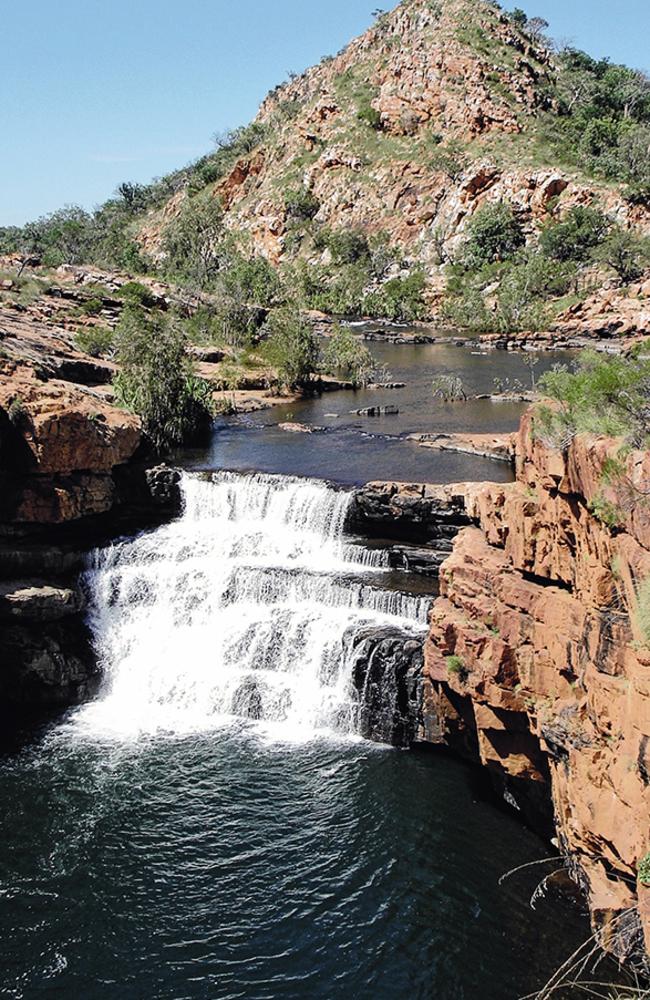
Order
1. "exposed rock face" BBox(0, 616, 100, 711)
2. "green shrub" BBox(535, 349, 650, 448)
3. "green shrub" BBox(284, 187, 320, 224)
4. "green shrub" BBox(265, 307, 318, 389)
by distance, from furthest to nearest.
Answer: "green shrub" BBox(284, 187, 320, 224) → "green shrub" BBox(265, 307, 318, 389) → "exposed rock face" BBox(0, 616, 100, 711) → "green shrub" BBox(535, 349, 650, 448)

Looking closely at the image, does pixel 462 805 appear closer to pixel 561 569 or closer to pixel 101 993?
pixel 561 569

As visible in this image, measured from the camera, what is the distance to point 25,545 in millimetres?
26125

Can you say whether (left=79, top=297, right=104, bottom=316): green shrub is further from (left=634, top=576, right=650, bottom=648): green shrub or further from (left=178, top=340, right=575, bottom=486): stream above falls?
(left=634, top=576, right=650, bottom=648): green shrub

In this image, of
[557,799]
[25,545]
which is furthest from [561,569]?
[25,545]

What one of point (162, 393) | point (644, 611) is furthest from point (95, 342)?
point (644, 611)

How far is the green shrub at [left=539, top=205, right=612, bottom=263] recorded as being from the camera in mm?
90625

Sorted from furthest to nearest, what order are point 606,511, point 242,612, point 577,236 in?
point 577,236
point 242,612
point 606,511

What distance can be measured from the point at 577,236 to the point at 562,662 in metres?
85.9

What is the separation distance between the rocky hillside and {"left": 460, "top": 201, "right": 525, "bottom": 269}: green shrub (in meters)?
2.91

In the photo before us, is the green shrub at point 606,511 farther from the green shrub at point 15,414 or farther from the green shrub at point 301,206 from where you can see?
the green shrub at point 301,206

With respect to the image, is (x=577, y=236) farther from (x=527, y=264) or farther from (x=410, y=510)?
(x=410, y=510)

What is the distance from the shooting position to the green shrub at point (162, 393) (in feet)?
119

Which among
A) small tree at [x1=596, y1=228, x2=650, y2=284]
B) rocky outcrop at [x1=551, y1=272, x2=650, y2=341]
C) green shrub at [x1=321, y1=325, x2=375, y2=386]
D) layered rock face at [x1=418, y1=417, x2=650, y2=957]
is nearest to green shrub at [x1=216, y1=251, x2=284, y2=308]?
green shrub at [x1=321, y1=325, x2=375, y2=386]

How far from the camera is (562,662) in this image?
15.8 meters
